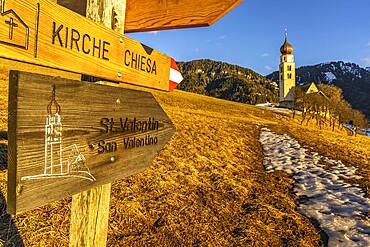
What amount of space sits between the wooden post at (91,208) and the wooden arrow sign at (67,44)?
0.18 metres

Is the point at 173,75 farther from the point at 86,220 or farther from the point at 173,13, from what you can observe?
the point at 86,220

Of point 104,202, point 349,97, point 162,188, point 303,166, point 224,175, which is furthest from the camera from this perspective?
point 349,97

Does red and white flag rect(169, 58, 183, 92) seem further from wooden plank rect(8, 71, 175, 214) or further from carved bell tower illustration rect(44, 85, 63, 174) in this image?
carved bell tower illustration rect(44, 85, 63, 174)

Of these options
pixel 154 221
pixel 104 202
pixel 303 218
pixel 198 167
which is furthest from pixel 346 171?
pixel 104 202

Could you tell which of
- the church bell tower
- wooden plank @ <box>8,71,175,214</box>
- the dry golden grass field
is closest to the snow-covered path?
the dry golden grass field

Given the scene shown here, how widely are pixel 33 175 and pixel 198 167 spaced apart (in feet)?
21.1

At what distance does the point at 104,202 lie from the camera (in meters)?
1.76

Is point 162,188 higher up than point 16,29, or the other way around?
point 16,29

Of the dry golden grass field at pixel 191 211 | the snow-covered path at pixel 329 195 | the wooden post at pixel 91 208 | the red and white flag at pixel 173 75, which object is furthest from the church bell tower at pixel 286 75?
the wooden post at pixel 91 208

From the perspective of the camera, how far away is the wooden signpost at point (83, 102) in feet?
3.41

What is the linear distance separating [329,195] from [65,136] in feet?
22.5

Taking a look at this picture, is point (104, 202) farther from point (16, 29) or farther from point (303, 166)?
point (303, 166)

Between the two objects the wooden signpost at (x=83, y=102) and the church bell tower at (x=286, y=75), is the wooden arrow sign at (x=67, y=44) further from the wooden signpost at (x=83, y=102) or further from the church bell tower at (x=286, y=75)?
the church bell tower at (x=286, y=75)

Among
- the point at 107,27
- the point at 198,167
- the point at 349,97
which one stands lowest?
the point at 198,167
